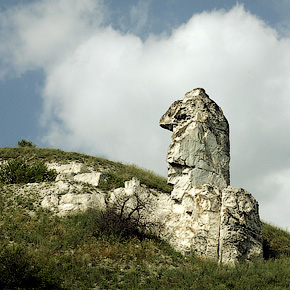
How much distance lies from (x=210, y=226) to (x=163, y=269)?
340 centimetres

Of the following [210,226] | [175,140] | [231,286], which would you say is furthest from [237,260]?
[175,140]

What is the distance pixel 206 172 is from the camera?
21062mm

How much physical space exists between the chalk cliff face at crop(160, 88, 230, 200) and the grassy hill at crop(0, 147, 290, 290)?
3.87 metres

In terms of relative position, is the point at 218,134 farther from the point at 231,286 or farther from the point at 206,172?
the point at 231,286

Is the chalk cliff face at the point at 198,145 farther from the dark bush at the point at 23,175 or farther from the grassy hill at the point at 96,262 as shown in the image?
the dark bush at the point at 23,175

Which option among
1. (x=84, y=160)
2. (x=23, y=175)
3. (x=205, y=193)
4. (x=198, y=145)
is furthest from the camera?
(x=84, y=160)

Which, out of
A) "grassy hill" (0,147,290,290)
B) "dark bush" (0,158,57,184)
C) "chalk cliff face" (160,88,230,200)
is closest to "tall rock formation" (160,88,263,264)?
"chalk cliff face" (160,88,230,200)

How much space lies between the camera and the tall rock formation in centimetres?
1845

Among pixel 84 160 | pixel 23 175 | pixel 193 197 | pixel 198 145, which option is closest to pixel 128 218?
pixel 193 197

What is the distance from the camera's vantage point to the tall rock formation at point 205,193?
18.5 metres

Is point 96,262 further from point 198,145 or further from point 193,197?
point 198,145

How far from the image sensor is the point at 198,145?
2127 centimetres

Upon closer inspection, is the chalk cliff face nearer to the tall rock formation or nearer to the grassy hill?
the tall rock formation

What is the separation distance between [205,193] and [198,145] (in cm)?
290
